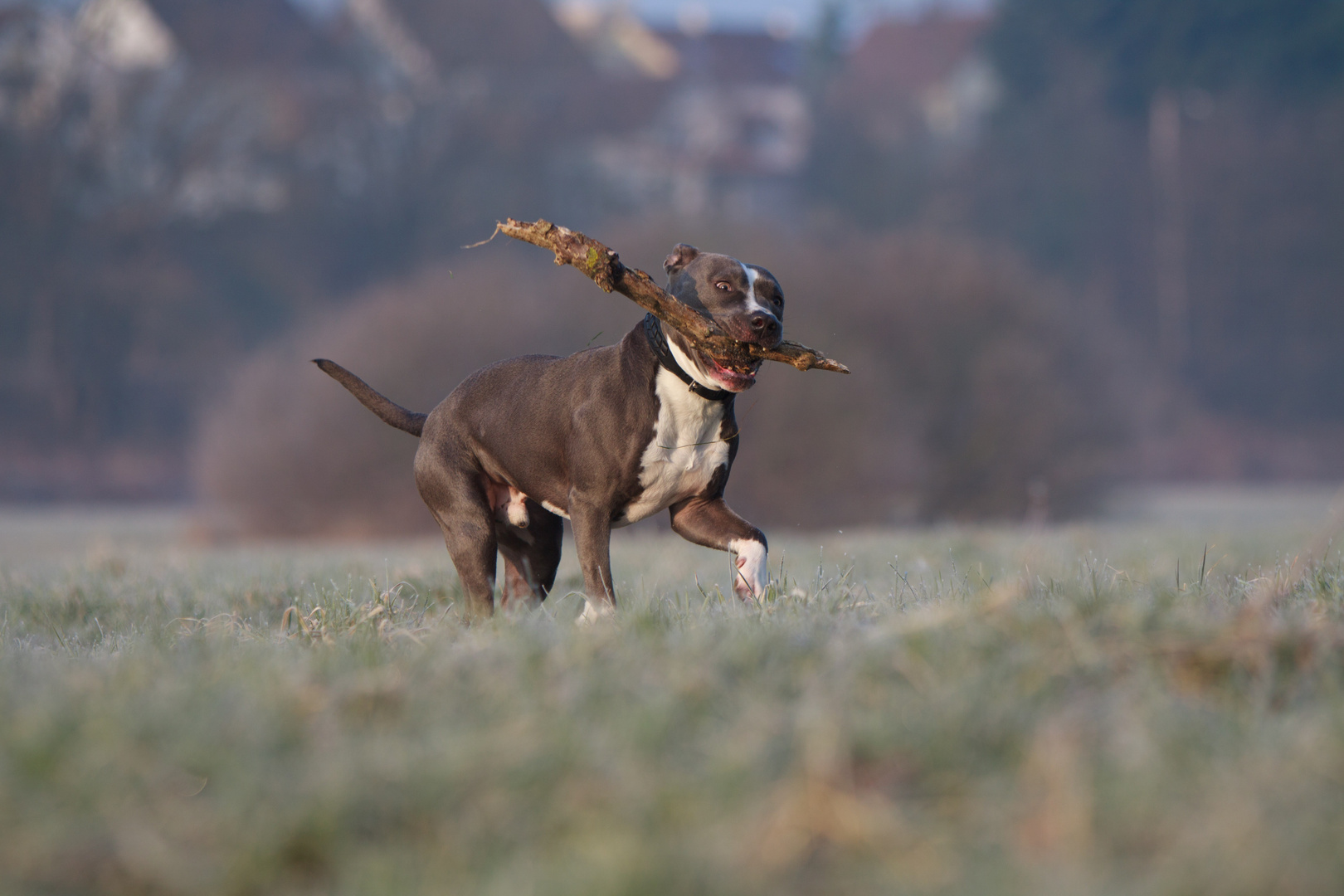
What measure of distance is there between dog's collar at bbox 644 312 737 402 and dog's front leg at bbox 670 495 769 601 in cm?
44

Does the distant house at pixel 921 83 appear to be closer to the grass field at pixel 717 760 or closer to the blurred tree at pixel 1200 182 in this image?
the blurred tree at pixel 1200 182

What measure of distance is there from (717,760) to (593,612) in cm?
208

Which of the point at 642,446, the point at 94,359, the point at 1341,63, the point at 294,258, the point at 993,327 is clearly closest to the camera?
the point at 642,446

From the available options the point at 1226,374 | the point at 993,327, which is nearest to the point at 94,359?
the point at 993,327

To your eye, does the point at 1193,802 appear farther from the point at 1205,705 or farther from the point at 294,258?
the point at 294,258

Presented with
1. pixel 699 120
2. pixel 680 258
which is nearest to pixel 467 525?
pixel 680 258

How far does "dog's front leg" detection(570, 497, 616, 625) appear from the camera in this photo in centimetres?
450

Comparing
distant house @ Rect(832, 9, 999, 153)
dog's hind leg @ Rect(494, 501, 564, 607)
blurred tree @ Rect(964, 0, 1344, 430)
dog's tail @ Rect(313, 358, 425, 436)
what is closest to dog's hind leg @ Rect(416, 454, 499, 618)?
dog's hind leg @ Rect(494, 501, 564, 607)

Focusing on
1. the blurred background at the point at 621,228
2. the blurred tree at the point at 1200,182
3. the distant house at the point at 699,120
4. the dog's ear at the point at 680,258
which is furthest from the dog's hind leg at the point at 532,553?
the blurred tree at the point at 1200,182

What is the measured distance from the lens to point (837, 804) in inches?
77.6

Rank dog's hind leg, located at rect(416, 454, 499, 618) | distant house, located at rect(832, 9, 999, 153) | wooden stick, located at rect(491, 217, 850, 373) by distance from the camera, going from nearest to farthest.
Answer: wooden stick, located at rect(491, 217, 850, 373), dog's hind leg, located at rect(416, 454, 499, 618), distant house, located at rect(832, 9, 999, 153)

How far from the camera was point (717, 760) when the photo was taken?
210cm

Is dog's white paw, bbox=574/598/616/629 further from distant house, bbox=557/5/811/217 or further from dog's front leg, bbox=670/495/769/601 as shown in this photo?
distant house, bbox=557/5/811/217

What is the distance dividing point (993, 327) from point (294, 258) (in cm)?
2408
